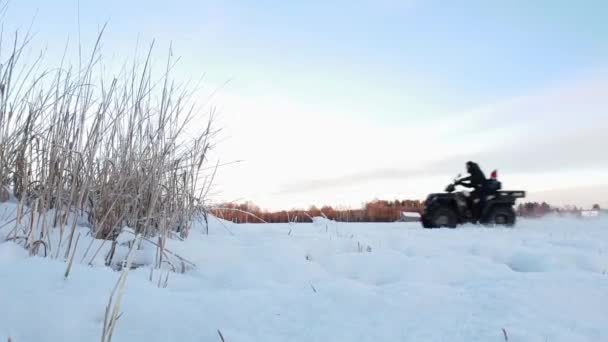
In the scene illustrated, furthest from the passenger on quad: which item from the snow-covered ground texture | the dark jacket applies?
the snow-covered ground texture

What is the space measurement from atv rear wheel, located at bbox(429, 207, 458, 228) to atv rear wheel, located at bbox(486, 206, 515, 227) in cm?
66

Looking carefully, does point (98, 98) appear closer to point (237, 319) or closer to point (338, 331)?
point (237, 319)

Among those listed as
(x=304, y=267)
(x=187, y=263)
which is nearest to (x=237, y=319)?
(x=304, y=267)

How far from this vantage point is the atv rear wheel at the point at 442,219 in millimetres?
7094

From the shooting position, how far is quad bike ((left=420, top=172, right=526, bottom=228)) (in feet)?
23.4

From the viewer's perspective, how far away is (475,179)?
7.49 m

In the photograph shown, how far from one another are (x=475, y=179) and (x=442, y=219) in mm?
946

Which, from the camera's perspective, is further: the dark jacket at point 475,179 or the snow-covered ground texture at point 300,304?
the dark jacket at point 475,179

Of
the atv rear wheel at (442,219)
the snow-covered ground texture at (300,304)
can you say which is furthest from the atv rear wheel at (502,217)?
the snow-covered ground texture at (300,304)

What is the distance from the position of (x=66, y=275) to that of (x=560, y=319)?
49.5 inches

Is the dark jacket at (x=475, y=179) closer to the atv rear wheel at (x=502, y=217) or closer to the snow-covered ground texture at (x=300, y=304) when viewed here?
the atv rear wheel at (x=502, y=217)

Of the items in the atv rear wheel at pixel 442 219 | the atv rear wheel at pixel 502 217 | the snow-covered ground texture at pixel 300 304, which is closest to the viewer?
the snow-covered ground texture at pixel 300 304

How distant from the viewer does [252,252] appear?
2.00m

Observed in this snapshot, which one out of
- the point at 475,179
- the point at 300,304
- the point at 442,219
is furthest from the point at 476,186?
the point at 300,304
